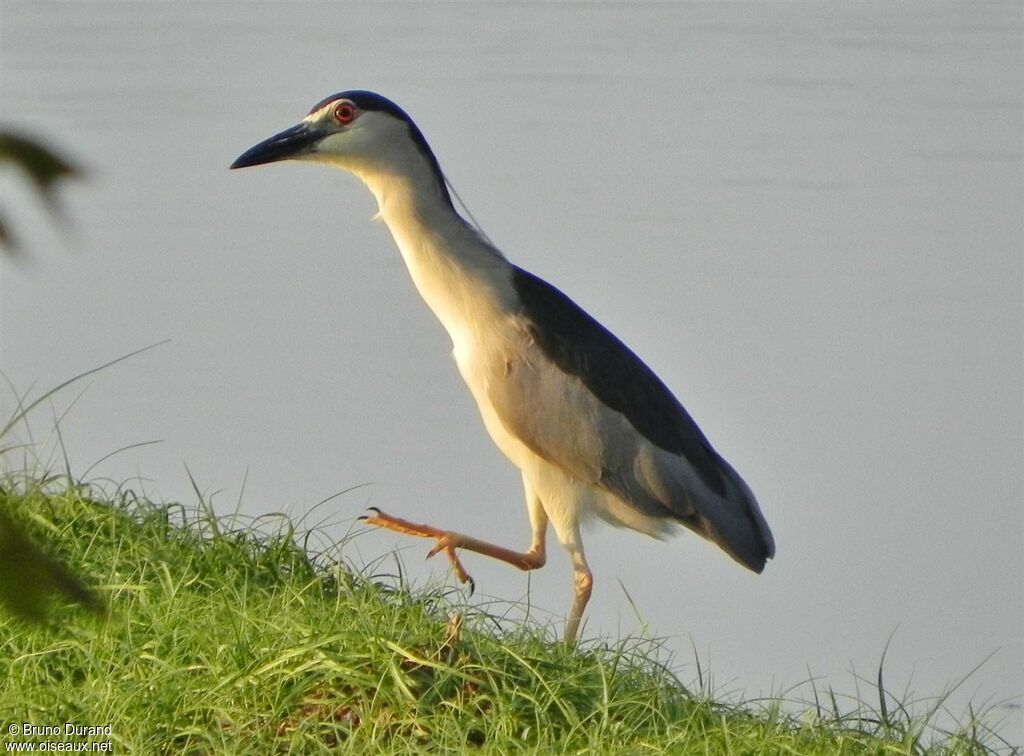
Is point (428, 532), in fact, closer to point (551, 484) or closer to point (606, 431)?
point (551, 484)

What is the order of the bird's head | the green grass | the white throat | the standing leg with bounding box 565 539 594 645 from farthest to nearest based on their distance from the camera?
the bird's head
the white throat
the standing leg with bounding box 565 539 594 645
the green grass

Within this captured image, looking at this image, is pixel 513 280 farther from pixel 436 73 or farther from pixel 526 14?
pixel 526 14

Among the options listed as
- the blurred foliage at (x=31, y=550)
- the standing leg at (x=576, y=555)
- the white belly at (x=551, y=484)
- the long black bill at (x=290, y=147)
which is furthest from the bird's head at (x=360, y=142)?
the blurred foliage at (x=31, y=550)

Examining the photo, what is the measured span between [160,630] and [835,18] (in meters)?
13.9

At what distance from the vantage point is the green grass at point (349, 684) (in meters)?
3.34

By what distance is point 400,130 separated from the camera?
507 centimetres

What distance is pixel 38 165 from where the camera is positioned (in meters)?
1.24

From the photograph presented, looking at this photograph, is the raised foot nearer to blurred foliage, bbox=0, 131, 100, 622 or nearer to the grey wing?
the grey wing

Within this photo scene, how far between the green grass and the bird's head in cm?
144

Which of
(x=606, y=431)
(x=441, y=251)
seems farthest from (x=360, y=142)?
(x=606, y=431)

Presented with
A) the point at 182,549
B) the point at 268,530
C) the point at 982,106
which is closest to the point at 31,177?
the point at 182,549

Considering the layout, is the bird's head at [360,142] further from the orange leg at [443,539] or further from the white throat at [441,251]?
the orange leg at [443,539]

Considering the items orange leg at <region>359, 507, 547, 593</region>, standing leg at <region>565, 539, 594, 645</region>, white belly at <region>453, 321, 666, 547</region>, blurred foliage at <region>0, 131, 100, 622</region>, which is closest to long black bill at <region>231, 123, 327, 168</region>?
white belly at <region>453, 321, 666, 547</region>

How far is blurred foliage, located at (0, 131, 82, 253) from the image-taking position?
1.23m
